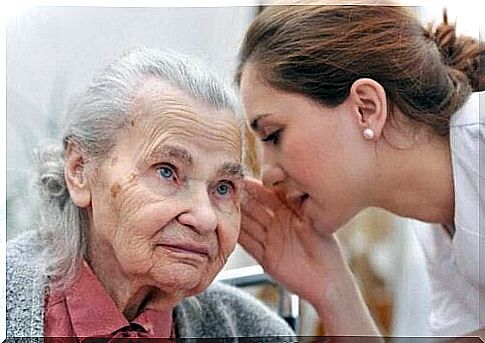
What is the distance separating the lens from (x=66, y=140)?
0.83 meters

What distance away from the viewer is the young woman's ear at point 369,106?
33.3 inches

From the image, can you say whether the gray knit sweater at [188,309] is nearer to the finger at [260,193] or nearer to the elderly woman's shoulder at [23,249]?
the elderly woman's shoulder at [23,249]

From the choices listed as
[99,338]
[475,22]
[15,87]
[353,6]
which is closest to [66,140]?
[15,87]

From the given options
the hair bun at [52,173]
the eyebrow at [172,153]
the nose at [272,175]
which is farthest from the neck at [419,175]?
the hair bun at [52,173]

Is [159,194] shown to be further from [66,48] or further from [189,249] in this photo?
[66,48]

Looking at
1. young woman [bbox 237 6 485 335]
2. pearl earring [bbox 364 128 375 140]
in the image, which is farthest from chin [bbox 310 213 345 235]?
pearl earring [bbox 364 128 375 140]

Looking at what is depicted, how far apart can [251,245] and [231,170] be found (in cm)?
11

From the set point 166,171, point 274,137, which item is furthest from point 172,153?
point 274,137

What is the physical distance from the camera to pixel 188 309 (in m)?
0.89

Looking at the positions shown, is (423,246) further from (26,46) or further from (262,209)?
(26,46)

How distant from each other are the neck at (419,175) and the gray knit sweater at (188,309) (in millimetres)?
187

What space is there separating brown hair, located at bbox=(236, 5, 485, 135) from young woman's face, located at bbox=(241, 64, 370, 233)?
0.01m

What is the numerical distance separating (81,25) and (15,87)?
0.31 feet

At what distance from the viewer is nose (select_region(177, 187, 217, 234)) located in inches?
31.5
